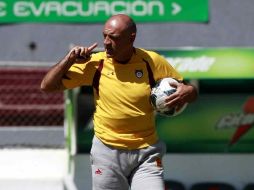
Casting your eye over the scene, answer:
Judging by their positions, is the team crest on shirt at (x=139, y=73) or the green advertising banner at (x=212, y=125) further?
the green advertising banner at (x=212, y=125)

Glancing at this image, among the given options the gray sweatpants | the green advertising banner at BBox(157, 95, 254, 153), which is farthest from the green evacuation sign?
the gray sweatpants

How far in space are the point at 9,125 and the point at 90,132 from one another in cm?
209

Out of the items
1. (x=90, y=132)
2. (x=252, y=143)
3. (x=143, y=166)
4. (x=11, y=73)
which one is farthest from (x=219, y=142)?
(x=11, y=73)

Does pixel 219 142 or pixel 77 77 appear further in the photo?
pixel 219 142

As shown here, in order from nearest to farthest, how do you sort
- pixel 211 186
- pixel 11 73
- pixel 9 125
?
pixel 211 186, pixel 9 125, pixel 11 73

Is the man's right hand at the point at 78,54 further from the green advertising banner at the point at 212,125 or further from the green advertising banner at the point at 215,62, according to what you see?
the green advertising banner at the point at 212,125

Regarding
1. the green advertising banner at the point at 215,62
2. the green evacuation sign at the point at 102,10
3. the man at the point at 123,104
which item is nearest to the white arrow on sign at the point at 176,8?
the green evacuation sign at the point at 102,10

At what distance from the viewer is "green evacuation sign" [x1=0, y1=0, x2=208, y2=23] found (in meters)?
10.9

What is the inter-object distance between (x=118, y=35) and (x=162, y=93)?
41 centimetres

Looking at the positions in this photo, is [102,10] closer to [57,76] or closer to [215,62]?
[215,62]

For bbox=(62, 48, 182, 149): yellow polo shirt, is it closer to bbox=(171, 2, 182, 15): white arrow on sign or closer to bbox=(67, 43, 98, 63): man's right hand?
bbox=(67, 43, 98, 63): man's right hand

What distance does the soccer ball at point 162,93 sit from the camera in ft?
14.8

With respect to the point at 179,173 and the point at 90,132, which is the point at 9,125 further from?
the point at 179,173

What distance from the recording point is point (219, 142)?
23.3 ft
